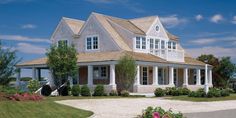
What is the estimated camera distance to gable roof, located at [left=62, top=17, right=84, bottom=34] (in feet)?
160

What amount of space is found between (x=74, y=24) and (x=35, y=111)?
105 ft

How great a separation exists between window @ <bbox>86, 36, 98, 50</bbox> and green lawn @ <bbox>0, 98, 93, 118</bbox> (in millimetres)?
25671

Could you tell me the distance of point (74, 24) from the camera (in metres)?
50.3

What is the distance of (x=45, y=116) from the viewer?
1808 cm

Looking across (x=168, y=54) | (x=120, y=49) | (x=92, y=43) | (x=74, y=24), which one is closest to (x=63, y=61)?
→ (x=120, y=49)

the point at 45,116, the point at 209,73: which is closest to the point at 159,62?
the point at 209,73

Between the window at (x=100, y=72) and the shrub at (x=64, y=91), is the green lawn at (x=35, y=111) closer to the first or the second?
the shrub at (x=64, y=91)

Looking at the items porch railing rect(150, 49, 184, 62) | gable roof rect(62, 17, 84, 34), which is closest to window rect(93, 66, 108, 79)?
gable roof rect(62, 17, 84, 34)

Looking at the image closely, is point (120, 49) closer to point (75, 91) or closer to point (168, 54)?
point (168, 54)

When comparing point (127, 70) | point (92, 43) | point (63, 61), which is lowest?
point (127, 70)

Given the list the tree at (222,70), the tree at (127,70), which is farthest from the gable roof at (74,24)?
the tree at (222,70)

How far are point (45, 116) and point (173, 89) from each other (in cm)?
2206

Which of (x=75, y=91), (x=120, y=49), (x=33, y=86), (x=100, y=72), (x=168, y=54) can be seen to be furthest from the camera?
(x=168, y=54)

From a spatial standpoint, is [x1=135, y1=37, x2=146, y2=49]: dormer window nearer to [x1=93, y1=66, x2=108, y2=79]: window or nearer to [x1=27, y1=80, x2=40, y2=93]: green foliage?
[x1=93, y1=66, x2=108, y2=79]: window
